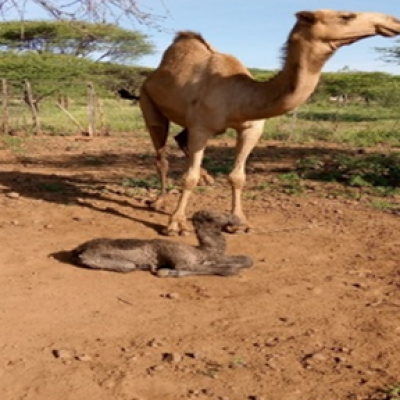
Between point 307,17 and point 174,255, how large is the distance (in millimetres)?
2185

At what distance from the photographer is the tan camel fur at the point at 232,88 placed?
5.76m

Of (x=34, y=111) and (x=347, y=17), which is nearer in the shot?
(x=347, y=17)

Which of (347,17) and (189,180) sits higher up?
(347,17)

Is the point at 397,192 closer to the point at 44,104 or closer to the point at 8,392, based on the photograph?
the point at 8,392

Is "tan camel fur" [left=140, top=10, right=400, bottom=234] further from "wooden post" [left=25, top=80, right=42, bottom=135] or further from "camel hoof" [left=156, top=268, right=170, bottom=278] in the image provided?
"wooden post" [left=25, top=80, right=42, bottom=135]

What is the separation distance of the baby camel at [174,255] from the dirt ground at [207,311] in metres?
0.09

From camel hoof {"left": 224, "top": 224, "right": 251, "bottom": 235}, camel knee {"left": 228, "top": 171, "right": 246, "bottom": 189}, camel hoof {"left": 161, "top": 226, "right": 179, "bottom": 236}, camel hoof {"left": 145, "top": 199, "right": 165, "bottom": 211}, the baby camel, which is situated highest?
camel knee {"left": 228, "top": 171, "right": 246, "bottom": 189}

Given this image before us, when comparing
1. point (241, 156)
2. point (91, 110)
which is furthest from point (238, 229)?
point (91, 110)

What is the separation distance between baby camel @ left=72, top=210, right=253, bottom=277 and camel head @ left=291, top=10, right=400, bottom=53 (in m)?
1.59

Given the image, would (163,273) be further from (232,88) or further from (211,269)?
(232,88)

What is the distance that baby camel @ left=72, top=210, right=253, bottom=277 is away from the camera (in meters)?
5.61

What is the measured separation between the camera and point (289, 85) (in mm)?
6113

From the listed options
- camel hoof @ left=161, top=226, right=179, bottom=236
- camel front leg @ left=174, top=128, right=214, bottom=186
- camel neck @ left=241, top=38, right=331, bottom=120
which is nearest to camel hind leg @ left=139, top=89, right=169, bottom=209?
camel front leg @ left=174, top=128, right=214, bottom=186

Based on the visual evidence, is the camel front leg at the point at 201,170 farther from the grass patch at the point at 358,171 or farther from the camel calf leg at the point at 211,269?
the camel calf leg at the point at 211,269
